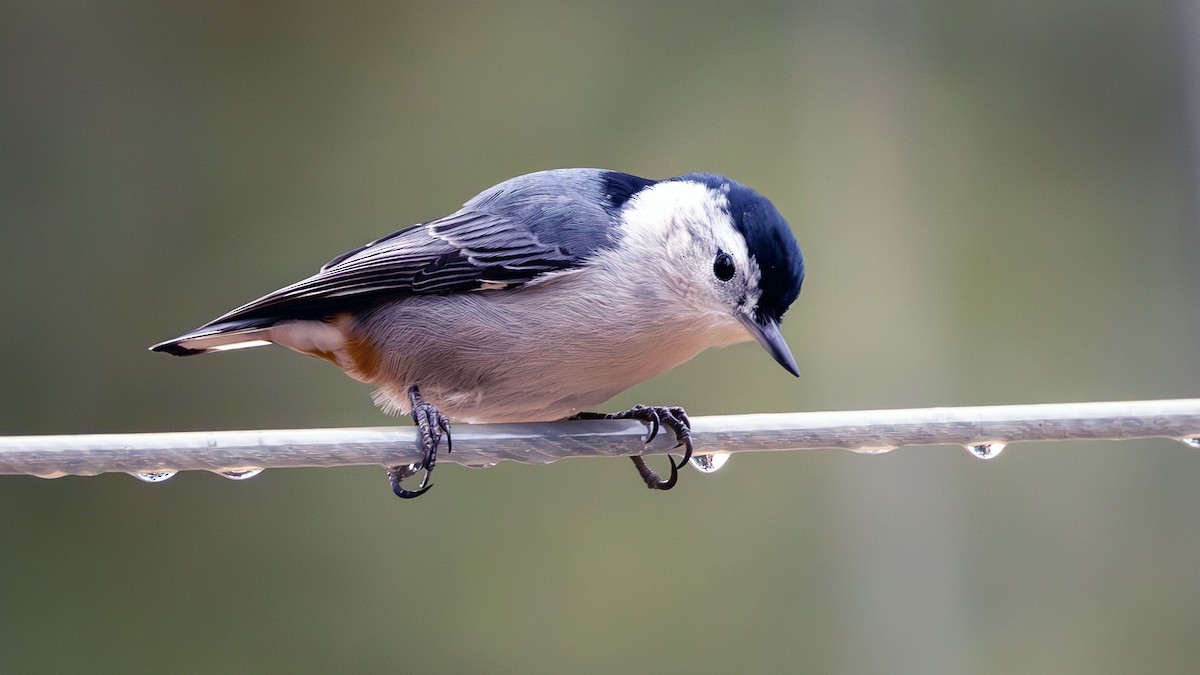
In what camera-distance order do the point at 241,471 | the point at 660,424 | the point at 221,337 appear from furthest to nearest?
the point at 221,337 → the point at 660,424 → the point at 241,471

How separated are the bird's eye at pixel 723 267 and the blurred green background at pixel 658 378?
98cm

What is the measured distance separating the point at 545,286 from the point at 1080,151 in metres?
1.47

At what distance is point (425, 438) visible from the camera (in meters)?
0.89

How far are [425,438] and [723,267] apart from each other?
35cm

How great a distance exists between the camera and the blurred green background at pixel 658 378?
6.22ft

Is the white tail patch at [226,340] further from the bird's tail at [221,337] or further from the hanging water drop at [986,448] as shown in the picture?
the hanging water drop at [986,448]

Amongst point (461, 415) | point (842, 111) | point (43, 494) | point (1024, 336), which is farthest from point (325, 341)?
point (1024, 336)

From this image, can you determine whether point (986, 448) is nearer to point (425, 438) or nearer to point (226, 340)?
point (425, 438)

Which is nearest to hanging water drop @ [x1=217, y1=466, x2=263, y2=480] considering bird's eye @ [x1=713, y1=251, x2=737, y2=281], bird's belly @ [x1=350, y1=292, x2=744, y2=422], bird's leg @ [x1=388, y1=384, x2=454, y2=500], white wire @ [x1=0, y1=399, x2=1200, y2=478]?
white wire @ [x1=0, y1=399, x2=1200, y2=478]

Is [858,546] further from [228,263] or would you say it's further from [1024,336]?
[228,263]

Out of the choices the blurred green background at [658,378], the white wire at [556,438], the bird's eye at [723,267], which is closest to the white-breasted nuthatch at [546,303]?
the bird's eye at [723,267]

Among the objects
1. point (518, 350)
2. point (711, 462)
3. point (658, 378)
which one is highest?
point (518, 350)

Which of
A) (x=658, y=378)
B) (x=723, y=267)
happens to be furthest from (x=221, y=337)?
(x=658, y=378)

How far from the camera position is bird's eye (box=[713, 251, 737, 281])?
39.6 inches
